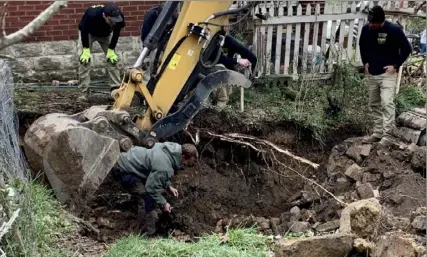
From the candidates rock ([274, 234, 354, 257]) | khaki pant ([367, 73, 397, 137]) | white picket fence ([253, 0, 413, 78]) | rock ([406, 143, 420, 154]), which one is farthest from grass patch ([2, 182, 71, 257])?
white picket fence ([253, 0, 413, 78])

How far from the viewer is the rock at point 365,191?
7.27 m

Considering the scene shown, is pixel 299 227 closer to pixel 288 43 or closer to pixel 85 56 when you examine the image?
pixel 85 56

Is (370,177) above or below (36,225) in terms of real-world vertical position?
below

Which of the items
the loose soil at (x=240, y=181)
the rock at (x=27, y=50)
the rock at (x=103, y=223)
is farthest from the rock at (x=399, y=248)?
the rock at (x=27, y=50)

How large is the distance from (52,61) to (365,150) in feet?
17.6

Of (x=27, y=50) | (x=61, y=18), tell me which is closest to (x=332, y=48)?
(x=61, y=18)

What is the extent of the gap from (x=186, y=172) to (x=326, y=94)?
9.74 feet

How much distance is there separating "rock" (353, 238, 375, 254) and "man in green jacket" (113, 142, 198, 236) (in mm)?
2102

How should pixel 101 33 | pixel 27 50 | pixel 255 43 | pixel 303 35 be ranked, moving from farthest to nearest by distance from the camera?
pixel 303 35 → pixel 255 43 → pixel 27 50 → pixel 101 33

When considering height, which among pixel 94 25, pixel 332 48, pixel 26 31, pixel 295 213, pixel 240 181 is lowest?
pixel 240 181

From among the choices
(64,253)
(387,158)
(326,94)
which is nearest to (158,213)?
(64,253)

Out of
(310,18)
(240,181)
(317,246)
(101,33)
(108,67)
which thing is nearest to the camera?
(317,246)

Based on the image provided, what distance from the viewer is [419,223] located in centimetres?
603

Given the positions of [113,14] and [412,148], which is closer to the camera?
[412,148]
